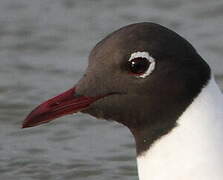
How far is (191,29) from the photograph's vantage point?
12719 millimetres

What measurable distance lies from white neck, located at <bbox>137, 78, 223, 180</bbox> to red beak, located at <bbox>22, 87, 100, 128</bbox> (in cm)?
52

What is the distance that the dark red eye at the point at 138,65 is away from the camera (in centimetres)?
751

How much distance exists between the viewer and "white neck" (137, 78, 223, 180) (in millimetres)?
7383

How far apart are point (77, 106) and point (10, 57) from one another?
189 inches

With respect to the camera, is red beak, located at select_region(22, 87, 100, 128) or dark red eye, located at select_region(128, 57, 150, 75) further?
red beak, located at select_region(22, 87, 100, 128)

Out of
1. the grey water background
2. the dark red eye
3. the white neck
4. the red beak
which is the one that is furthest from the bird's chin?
the grey water background

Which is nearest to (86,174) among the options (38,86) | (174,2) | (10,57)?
(38,86)

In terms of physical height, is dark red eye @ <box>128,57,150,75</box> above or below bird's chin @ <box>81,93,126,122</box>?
above

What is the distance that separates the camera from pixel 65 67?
39.3 feet

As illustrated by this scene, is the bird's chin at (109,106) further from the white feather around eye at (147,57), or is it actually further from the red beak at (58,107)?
the white feather around eye at (147,57)

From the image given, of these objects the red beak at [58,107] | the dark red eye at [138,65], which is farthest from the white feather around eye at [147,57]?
the red beak at [58,107]

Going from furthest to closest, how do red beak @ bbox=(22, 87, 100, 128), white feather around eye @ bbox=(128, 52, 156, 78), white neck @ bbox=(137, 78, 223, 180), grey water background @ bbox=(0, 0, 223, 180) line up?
grey water background @ bbox=(0, 0, 223, 180) → red beak @ bbox=(22, 87, 100, 128) → white feather around eye @ bbox=(128, 52, 156, 78) → white neck @ bbox=(137, 78, 223, 180)

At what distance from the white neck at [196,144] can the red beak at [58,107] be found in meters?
0.52

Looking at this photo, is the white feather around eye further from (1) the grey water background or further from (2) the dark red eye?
(1) the grey water background
